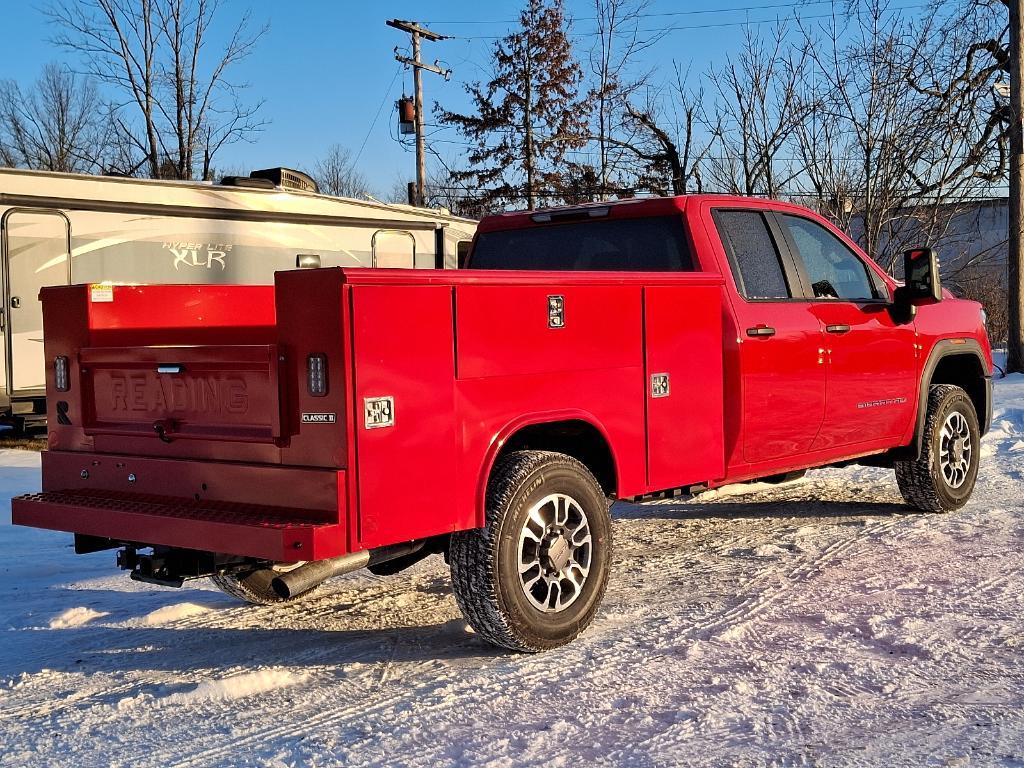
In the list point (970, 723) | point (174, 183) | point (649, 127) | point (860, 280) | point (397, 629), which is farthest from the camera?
point (649, 127)

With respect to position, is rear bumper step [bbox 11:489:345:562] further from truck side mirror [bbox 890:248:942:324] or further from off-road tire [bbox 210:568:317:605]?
truck side mirror [bbox 890:248:942:324]

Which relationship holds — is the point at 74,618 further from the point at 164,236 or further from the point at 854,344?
the point at 164,236

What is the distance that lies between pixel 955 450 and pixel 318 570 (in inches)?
195

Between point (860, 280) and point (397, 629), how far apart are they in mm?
3634

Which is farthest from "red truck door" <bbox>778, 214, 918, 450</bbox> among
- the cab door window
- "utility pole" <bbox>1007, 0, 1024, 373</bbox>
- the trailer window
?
"utility pole" <bbox>1007, 0, 1024, 373</bbox>

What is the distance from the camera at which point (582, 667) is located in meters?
4.36

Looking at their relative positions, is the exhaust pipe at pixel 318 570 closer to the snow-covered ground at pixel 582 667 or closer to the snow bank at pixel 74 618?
the snow-covered ground at pixel 582 667

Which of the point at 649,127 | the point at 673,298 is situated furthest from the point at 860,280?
the point at 649,127

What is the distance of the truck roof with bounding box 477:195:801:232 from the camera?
589 cm

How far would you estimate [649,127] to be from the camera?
21.0m

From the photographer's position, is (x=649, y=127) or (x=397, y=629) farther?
(x=649, y=127)

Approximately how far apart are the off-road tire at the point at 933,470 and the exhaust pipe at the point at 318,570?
4271mm

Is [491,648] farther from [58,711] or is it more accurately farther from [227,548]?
[58,711]

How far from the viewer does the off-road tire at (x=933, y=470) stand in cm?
723
